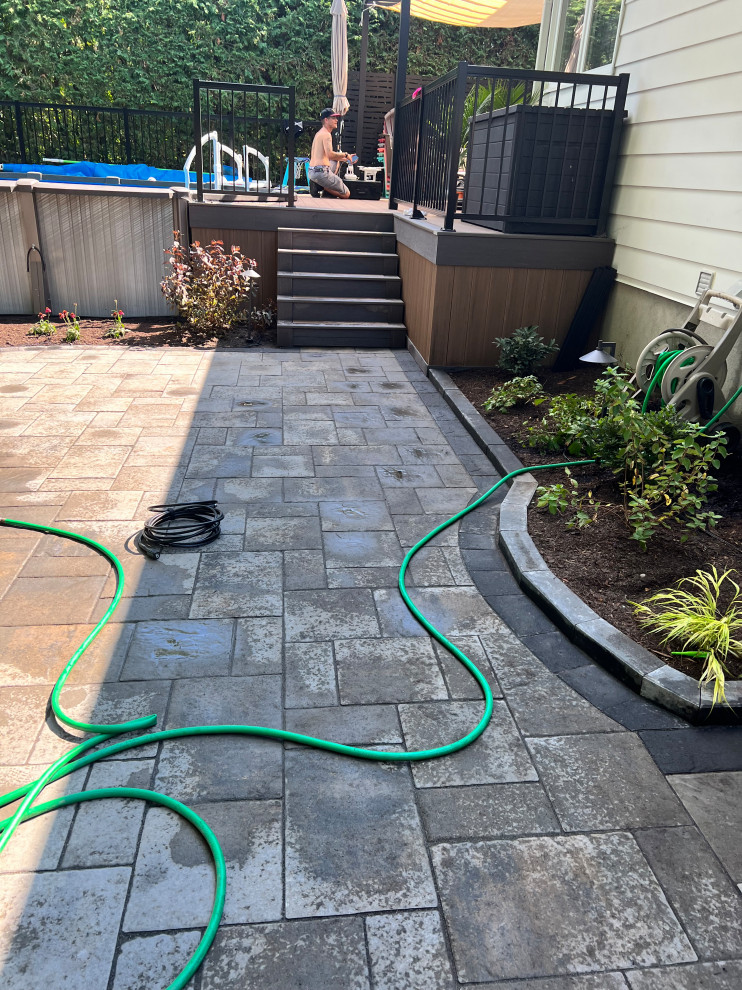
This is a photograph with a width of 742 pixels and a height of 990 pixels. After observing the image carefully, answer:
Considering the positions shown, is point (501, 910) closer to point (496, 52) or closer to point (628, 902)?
point (628, 902)

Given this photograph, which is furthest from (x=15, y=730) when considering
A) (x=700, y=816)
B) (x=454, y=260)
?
(x=454, y=260)

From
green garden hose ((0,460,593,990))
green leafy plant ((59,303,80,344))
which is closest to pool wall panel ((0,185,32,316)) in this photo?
green leafy plant ((59,303,80,344))

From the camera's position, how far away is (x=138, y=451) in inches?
180

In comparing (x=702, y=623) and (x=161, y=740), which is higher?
(x=702, y=623)

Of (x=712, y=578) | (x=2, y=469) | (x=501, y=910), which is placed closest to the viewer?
(x=501, y=910)

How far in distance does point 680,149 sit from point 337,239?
152 inches

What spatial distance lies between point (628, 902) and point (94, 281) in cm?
786

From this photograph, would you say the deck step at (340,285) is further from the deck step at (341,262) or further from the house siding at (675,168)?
the house siding at (675,168)

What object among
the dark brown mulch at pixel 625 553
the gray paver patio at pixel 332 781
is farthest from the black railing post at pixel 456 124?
the gray paver patio at pixel 332 781

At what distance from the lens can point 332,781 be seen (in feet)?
7.23

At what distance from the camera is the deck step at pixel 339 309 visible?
7320 mm

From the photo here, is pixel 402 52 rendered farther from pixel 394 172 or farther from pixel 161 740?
pixel 161 740

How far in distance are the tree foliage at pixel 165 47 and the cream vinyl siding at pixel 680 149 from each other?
10589mm

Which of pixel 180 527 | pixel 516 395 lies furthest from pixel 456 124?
pixel 180 527
